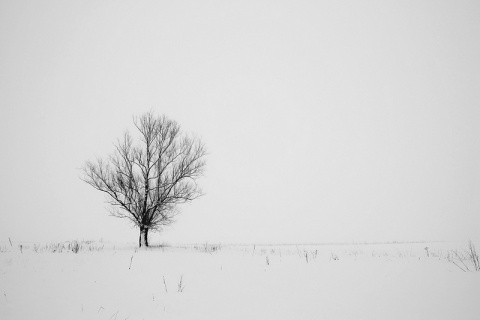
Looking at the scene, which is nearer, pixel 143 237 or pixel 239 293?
pixel 239 293

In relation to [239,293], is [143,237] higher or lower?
Result: lower

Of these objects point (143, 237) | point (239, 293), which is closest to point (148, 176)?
point (143, 237)

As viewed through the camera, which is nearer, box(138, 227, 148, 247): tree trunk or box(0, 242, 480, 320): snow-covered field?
box(0, 242, 480, 320): snow-covered field

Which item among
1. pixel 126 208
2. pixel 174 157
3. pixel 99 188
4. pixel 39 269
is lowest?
pixel 39 269

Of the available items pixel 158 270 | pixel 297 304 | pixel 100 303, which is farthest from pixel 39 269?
Answer: pixel 297 304

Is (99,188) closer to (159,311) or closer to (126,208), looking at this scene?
(126,208)

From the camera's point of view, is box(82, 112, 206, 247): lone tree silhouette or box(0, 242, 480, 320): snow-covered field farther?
box(82, 112, 206, 247): lone tree silhouette

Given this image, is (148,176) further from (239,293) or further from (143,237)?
(239,293)

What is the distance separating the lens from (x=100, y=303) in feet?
Result: 12.4

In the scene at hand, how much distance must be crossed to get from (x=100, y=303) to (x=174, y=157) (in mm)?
13066

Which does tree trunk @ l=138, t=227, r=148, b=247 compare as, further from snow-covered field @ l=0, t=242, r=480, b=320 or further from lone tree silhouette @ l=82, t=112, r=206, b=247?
snow-covered field @ l=0, t=242, r=480, b=320

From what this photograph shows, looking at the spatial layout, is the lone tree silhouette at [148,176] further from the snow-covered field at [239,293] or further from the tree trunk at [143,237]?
the snow-covered field at [239,293]

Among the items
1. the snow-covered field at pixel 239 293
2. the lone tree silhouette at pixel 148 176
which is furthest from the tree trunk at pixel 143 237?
the snow-covered field at pixel 239 293

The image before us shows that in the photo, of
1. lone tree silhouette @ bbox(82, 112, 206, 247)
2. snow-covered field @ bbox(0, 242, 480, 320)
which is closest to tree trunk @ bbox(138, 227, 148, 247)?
lone tree silhouette @ bbox(82, 112, 206, 247)
